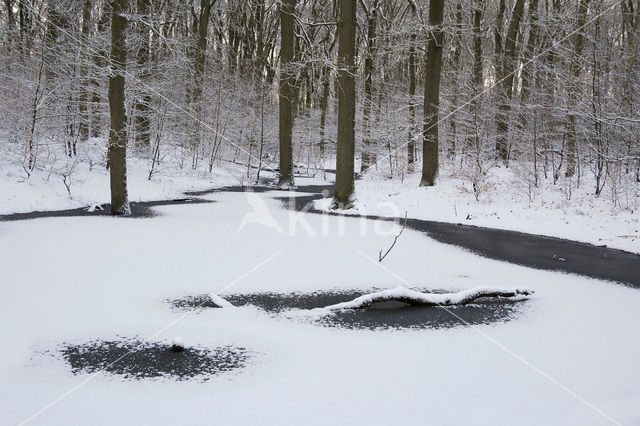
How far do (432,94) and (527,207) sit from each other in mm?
6178

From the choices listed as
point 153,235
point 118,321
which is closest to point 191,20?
point 153,235

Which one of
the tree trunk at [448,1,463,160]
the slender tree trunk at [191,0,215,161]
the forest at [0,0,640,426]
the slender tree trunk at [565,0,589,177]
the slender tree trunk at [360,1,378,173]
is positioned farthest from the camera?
the slender tree trunk at [191,0,215,161]

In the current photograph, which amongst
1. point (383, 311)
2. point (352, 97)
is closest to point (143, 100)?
point (352, 97)

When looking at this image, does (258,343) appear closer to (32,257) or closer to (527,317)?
(527,317)

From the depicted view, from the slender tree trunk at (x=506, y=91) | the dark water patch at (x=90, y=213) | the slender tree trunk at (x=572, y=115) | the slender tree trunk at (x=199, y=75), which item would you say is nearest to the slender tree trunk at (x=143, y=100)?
the slender tree trunk at (x=199, y=75)

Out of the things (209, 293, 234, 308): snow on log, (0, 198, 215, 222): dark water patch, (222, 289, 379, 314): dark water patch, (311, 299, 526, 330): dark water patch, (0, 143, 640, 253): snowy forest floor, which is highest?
(0, 143, 640, 253): snowy forest floor

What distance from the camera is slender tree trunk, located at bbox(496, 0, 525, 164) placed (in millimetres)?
19892

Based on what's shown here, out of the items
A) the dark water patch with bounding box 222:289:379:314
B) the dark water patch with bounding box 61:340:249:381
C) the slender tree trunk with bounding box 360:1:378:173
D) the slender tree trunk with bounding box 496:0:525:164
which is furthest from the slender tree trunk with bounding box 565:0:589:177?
the dark water patch with bounding box 61:340:249:381

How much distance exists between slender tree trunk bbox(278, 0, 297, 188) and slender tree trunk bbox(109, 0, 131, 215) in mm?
8342

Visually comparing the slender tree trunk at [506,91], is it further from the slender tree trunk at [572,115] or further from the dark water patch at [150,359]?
the dark water patch at [150,359]

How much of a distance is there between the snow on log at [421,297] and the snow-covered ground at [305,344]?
0.54 metres

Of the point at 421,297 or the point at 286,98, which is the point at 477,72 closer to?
the point at 286,98

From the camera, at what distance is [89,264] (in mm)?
7680

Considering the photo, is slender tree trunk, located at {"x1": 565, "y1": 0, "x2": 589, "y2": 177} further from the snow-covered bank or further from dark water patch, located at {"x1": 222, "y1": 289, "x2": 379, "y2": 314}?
the snow-covered bank
